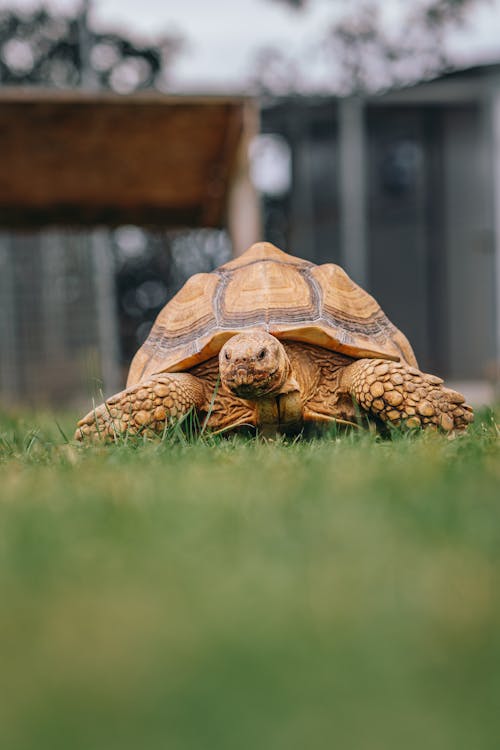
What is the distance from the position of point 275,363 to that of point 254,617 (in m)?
1.45

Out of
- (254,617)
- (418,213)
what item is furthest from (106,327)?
(254,617)

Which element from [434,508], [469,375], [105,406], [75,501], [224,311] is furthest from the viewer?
[469,375]

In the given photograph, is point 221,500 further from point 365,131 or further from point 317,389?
point 365,131

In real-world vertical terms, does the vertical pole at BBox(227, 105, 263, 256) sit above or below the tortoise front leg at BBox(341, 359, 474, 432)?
above

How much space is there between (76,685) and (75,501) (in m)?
0.58

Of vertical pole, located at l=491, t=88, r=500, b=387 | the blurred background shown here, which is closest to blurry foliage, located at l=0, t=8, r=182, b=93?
the blurred background

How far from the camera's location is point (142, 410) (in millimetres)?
2443

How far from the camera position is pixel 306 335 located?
98.3 inches

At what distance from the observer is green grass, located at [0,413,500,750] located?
0.67 meters

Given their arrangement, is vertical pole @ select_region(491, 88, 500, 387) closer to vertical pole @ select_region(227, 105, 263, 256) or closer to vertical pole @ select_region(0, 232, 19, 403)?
vertical pole @ select_region(227, 105, 263, 256)

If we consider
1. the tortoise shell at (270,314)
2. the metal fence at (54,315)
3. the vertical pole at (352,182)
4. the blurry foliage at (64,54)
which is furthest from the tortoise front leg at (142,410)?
the blurry foliage at (64,54)

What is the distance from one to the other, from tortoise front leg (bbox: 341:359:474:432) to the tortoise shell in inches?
5.9

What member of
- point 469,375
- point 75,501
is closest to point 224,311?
point 75,501

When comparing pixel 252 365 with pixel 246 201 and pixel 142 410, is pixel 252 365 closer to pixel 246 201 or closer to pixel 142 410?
pixel 142 410
